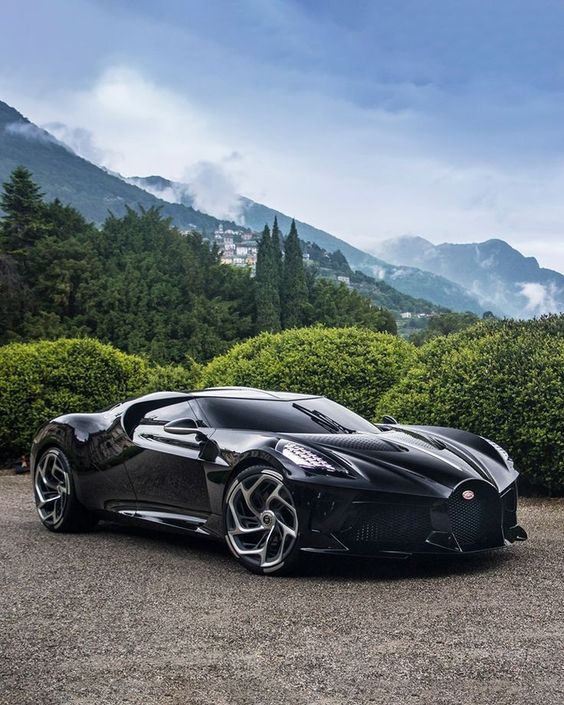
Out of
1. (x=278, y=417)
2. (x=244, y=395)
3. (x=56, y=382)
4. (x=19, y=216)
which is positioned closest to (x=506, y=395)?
(x=244, y=395)

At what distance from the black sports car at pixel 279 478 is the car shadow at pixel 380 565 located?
0.64 ft

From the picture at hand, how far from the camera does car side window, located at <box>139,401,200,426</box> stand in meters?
6.94

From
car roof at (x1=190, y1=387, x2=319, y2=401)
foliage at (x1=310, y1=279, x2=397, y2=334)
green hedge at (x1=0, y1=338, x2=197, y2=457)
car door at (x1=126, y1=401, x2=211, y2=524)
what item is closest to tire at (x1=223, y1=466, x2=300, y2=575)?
car door at (x1=126, y1=401, x2=211, y2=524)

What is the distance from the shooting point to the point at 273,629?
4.64m

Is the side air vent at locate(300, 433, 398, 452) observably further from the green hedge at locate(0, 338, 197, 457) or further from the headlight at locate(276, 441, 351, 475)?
the green hedge at locate(0, 338, 197, 457)

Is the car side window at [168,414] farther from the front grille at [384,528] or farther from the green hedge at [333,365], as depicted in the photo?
the green hedge at [333,365]

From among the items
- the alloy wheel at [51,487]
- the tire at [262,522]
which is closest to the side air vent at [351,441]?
the tire at [262,522]

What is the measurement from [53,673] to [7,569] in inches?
99.2

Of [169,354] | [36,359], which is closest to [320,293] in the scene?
[169,354]

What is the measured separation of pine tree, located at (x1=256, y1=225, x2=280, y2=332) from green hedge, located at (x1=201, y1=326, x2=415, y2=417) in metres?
73.5

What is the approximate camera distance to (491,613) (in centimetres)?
489

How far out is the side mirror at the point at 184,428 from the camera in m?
6.65

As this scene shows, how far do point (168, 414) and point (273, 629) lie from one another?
9.09ft

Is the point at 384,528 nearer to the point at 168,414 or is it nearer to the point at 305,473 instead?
the point at 305,473
